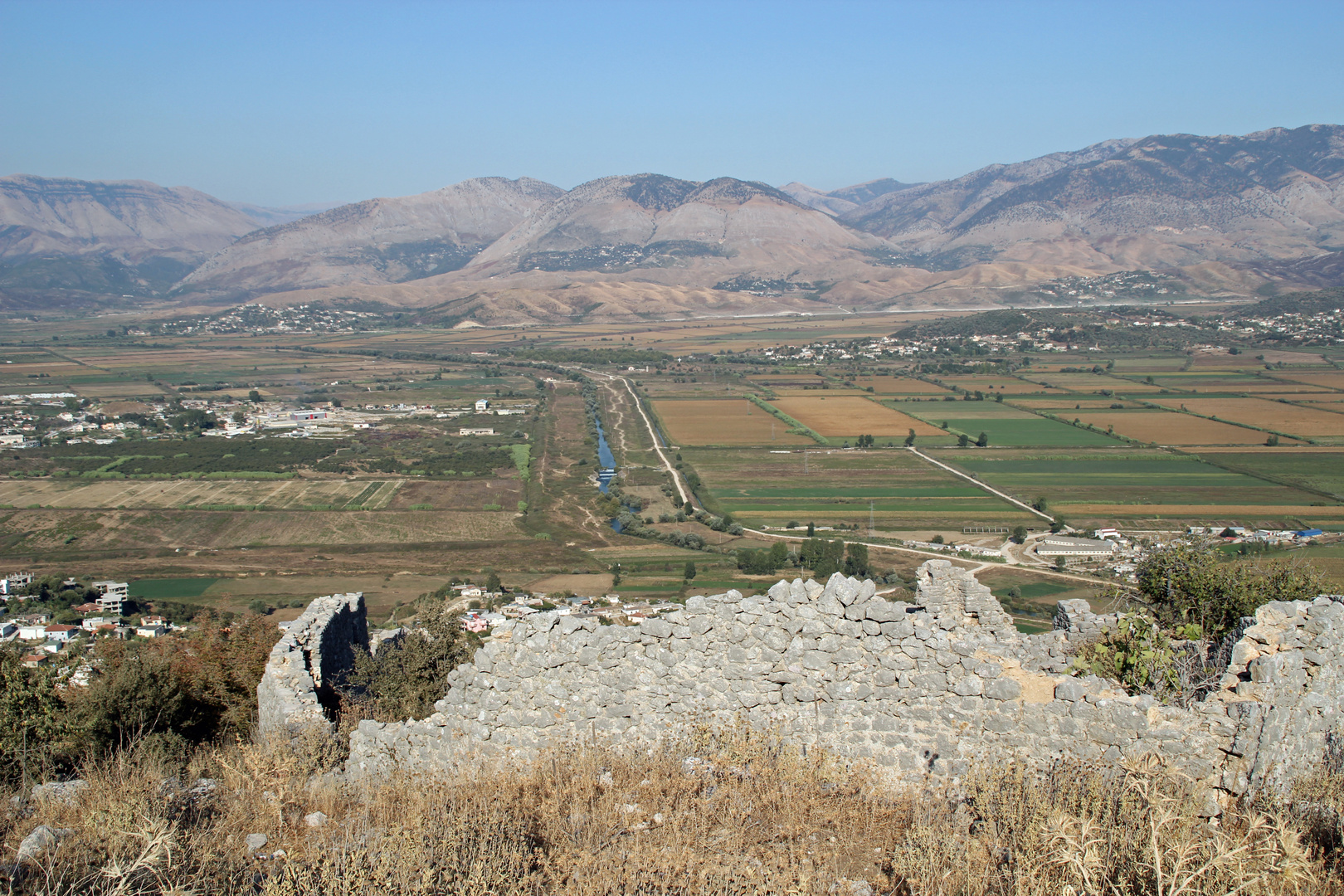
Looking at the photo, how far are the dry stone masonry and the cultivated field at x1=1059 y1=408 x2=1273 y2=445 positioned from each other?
67.4 meters

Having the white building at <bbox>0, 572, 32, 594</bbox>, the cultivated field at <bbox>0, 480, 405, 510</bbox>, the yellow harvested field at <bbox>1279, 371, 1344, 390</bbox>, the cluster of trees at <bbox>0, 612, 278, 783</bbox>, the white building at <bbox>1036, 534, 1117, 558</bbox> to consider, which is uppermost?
the cluster of trees at <bbox>0, 612, 278, 783</bbox>

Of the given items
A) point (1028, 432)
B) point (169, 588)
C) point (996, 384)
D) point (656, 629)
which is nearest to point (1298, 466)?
point (1028, 432)

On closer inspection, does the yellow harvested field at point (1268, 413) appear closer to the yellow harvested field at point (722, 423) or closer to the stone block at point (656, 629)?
the yellow harvested field at point (722, 423)

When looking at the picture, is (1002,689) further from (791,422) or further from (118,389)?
(118,389)

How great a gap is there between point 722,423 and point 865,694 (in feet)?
235

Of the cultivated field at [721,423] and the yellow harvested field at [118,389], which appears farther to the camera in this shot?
the yellow harvested field at [118,389]

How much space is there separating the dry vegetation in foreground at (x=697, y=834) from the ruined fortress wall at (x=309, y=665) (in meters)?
1.63

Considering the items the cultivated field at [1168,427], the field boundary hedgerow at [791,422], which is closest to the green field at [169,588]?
the field boundary hedgerow at [791,422]

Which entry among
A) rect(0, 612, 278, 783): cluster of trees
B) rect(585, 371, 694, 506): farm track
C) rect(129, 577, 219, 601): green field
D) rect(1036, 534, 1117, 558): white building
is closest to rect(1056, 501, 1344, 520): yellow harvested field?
rect(1036, 534, 1117, 558): white building

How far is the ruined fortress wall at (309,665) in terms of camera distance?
9.30m

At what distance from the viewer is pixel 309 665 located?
395 inches

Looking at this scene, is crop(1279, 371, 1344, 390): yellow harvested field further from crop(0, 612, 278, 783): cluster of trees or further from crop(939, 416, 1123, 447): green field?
crop(0, 612, 278, 783): cluster of trees

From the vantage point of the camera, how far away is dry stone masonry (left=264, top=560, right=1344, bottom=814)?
6645mm

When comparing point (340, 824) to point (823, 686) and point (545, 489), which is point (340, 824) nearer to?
point (823, 686)
